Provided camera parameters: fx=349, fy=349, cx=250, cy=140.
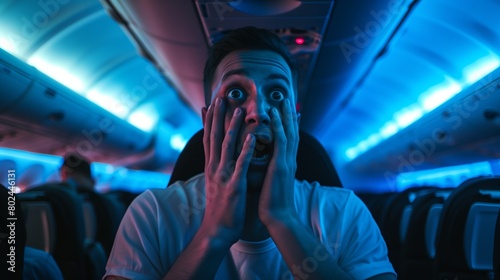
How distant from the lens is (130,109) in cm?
657

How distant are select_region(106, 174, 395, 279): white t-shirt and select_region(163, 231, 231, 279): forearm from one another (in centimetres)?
18

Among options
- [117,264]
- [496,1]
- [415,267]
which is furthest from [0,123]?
[496,1]

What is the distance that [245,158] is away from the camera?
130 centimetres

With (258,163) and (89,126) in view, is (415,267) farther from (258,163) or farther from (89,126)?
(89,126)

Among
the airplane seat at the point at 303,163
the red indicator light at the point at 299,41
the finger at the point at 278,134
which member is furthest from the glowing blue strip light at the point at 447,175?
the finger at the point at 278,134

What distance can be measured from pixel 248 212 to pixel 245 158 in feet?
1.04

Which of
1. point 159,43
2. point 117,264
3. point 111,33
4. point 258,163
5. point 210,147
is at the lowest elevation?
point 117,264

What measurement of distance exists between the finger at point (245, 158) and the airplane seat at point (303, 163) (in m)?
0.73

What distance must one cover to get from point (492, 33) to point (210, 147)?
3.52 metres

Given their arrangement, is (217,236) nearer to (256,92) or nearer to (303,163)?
(256,92)

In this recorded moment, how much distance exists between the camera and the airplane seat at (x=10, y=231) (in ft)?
4.69

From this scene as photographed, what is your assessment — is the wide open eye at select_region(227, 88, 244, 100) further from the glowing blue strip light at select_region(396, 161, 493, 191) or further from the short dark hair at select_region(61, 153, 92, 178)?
the glowing blue strip light at select_region(396, 161, 493, 191)

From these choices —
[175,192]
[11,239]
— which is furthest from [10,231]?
[175,192]

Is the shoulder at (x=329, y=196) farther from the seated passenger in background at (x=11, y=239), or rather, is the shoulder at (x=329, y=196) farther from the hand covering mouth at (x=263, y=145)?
the seated passenger in background at (x=11, y=239)
